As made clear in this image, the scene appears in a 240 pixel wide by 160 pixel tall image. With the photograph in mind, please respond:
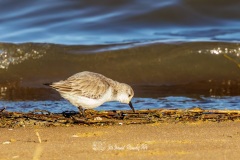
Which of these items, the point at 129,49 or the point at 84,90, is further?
the point at 129,49

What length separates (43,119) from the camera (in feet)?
17.5

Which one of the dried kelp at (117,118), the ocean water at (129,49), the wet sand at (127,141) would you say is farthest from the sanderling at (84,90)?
the ocean water at (129,49)

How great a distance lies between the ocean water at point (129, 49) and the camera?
7.71 m

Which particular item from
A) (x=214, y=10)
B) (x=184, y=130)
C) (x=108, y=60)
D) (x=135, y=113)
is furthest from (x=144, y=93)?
(x=214, y=10)

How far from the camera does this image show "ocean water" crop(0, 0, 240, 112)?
7711 mm

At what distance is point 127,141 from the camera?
449cm

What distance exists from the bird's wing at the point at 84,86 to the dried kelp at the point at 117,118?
21 centimetres

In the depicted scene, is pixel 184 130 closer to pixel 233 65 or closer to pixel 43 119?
pixel 43 119

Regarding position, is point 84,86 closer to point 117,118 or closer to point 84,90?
point 84,90

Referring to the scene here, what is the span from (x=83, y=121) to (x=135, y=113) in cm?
59

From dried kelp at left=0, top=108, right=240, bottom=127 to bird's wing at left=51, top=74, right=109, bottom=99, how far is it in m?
0.21

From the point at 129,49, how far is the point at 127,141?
4653mm

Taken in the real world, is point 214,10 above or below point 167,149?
above

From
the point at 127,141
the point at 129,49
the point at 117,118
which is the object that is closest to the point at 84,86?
the point at 117,118
